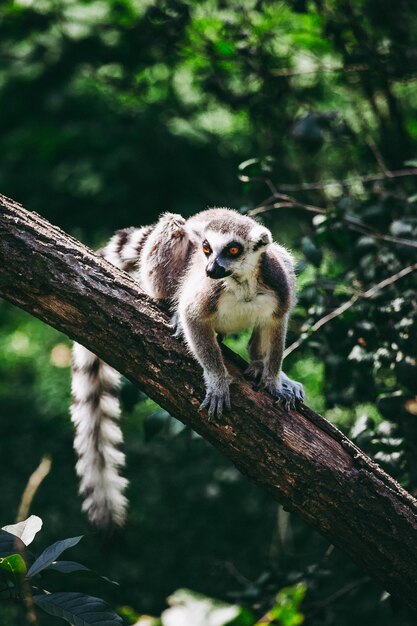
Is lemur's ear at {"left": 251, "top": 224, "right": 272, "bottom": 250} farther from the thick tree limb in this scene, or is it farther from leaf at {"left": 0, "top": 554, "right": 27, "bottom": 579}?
leaf at {"left": 0, "top": 554, "right": 27, "bottom": 579}

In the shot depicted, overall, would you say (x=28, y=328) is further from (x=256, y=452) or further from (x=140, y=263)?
(x=256, y=452)

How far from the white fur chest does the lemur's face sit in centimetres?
7

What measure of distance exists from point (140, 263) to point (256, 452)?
57.9 inches

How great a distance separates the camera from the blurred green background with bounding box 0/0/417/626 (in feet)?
13.4

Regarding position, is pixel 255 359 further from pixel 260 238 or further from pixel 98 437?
pixel 98 437

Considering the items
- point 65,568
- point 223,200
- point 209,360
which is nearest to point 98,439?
point 209,360

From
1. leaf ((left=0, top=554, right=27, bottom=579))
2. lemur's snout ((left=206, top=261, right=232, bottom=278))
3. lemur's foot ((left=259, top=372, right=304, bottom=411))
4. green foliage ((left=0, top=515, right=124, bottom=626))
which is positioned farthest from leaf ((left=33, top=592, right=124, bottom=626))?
lemur's snout ((left=206, top=261, right=232, bottom=278))

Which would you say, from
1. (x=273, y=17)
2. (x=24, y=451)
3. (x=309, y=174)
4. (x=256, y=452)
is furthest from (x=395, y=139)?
(x=24, y=451)

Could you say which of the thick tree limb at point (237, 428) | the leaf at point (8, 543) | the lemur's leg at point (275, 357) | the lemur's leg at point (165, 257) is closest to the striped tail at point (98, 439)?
the lemur's leg at point (165, 257)

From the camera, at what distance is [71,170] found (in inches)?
271

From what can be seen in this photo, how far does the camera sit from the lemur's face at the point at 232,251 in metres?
3.39

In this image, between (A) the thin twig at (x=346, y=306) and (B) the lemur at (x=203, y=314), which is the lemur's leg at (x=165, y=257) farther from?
(A) the thin twig at (x=346, y=306)

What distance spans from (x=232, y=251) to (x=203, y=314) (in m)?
0.33

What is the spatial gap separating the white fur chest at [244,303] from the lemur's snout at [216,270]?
0.57 ft
